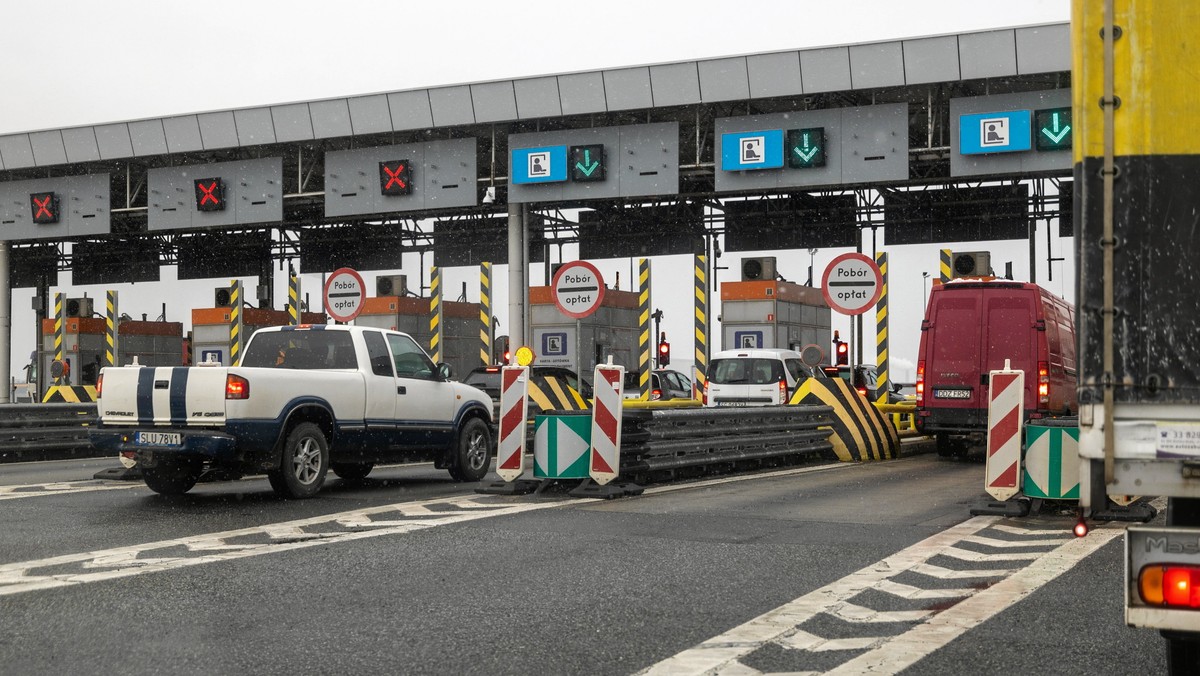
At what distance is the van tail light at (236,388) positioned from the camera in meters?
11.6

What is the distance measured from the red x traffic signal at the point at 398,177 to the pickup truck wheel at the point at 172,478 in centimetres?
1940

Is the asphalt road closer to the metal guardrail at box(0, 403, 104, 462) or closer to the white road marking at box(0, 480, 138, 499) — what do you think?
the white road marking at box(0, 480, 138, 499)

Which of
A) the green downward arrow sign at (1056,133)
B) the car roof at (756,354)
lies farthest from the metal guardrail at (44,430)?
the green downward arrow sign at (1056,133)

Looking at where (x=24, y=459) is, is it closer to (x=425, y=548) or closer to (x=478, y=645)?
(x=425, y=548)

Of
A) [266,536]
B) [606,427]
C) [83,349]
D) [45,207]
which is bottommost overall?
[266,536]

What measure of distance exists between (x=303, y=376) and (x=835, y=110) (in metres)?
17.8

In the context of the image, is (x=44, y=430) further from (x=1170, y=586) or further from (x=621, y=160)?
(x=1170, y=586)

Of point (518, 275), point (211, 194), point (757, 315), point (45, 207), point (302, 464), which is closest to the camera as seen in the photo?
point (302, 464)

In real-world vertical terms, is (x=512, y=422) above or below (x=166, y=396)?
below

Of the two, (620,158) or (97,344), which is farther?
(97,344)

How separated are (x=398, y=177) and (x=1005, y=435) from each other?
2241 cm

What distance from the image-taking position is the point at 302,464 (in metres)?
12.2

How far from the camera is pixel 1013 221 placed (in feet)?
111

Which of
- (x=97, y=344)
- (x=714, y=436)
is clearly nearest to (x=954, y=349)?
(x=714, y=436)
